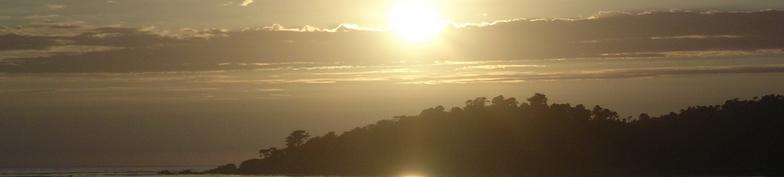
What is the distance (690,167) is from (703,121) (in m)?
20.5

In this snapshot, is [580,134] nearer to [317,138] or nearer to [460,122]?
[460,122]

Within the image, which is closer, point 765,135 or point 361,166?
point 765,135

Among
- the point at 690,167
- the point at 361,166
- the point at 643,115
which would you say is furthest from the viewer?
the point at 643,115

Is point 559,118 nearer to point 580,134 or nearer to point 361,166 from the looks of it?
point 580,134

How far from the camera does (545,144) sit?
180875 mm

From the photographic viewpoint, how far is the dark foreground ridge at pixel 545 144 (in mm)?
165625

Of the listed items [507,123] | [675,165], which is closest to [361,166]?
[507,123]

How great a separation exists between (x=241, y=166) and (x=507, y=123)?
127 ft

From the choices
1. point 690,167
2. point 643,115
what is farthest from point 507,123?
point 690,167

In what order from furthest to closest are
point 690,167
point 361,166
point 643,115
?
point 643,115, point 361,166, point 690,167

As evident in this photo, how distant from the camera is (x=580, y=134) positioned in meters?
182

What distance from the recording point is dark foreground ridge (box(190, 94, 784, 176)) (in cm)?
16562

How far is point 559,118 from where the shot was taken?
186375 millimetres

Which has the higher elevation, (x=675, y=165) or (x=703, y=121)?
(x=703, y=121)
